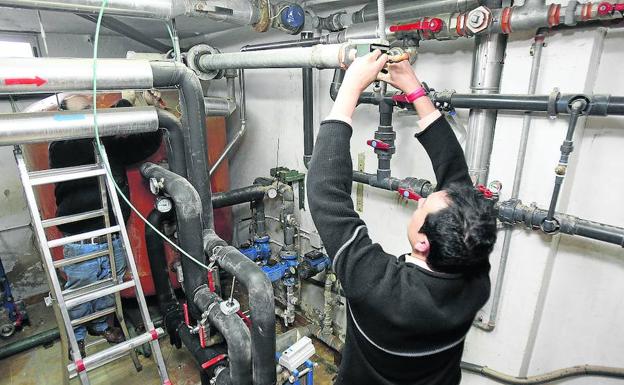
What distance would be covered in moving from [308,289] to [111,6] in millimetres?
2337

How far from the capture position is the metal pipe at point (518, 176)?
142 cm

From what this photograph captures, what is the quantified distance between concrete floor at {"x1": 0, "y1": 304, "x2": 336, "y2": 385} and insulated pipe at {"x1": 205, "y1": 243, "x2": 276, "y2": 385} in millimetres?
923

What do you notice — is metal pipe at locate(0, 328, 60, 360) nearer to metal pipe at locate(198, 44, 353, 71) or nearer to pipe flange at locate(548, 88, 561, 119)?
metal pipe at locate(198, 44, 353, 71)

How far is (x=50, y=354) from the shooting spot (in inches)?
104

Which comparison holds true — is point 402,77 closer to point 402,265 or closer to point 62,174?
point 402,265

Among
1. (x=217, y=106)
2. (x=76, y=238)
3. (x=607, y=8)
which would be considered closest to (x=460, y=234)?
(x=607, y=8)

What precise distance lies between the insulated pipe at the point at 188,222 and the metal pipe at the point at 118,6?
851 mm

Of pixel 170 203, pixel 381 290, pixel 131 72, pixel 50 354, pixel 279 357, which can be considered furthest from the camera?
pixel 50 354

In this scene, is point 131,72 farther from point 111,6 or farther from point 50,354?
point 50,354

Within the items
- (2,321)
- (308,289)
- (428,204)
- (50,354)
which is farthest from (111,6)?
(2,321)

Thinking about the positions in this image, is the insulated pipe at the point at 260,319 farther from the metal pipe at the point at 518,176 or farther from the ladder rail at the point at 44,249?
the metal pipe at the point at 518,176

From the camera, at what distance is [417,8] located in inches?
64.6

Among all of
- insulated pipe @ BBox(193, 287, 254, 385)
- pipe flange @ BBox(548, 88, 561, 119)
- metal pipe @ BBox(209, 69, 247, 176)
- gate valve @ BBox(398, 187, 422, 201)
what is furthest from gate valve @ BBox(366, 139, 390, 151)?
metal pipe @ BBox(209, 69, 247, 176)

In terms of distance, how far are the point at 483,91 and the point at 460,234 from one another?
1.06 meters
